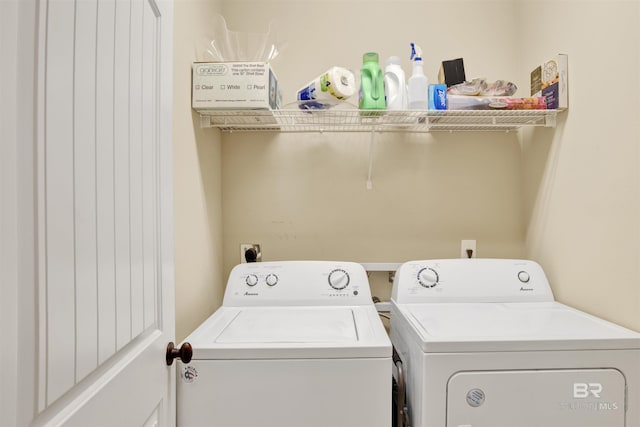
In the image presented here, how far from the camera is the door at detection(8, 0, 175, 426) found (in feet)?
1.63

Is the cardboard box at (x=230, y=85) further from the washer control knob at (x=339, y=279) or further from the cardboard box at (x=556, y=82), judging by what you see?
the cardboard box at (x=556, y=82)

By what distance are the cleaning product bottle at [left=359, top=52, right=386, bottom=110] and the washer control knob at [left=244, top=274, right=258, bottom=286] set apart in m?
0.90

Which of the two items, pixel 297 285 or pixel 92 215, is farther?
pixel 297 285

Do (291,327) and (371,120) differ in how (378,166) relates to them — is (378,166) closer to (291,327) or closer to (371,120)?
(371,120)

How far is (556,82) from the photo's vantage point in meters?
1.58

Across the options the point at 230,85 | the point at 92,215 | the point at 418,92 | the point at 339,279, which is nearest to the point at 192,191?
the point at 230,85

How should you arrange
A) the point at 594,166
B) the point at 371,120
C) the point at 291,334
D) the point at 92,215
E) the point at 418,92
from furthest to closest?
the point at 371,120 → the point at 418,92 → the point at 594,166 → the point at 291,334 → the point at 92,215

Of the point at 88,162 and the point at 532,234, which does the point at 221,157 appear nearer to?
the point at 88,162

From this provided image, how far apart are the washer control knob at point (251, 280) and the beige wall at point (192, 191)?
7.7 inches

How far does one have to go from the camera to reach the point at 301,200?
198 centimetres

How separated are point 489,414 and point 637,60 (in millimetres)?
1248

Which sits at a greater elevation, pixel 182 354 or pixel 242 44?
pixel 242 44

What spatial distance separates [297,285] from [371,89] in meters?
0.93

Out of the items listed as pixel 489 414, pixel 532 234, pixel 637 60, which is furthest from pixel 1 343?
pixel 532 234
